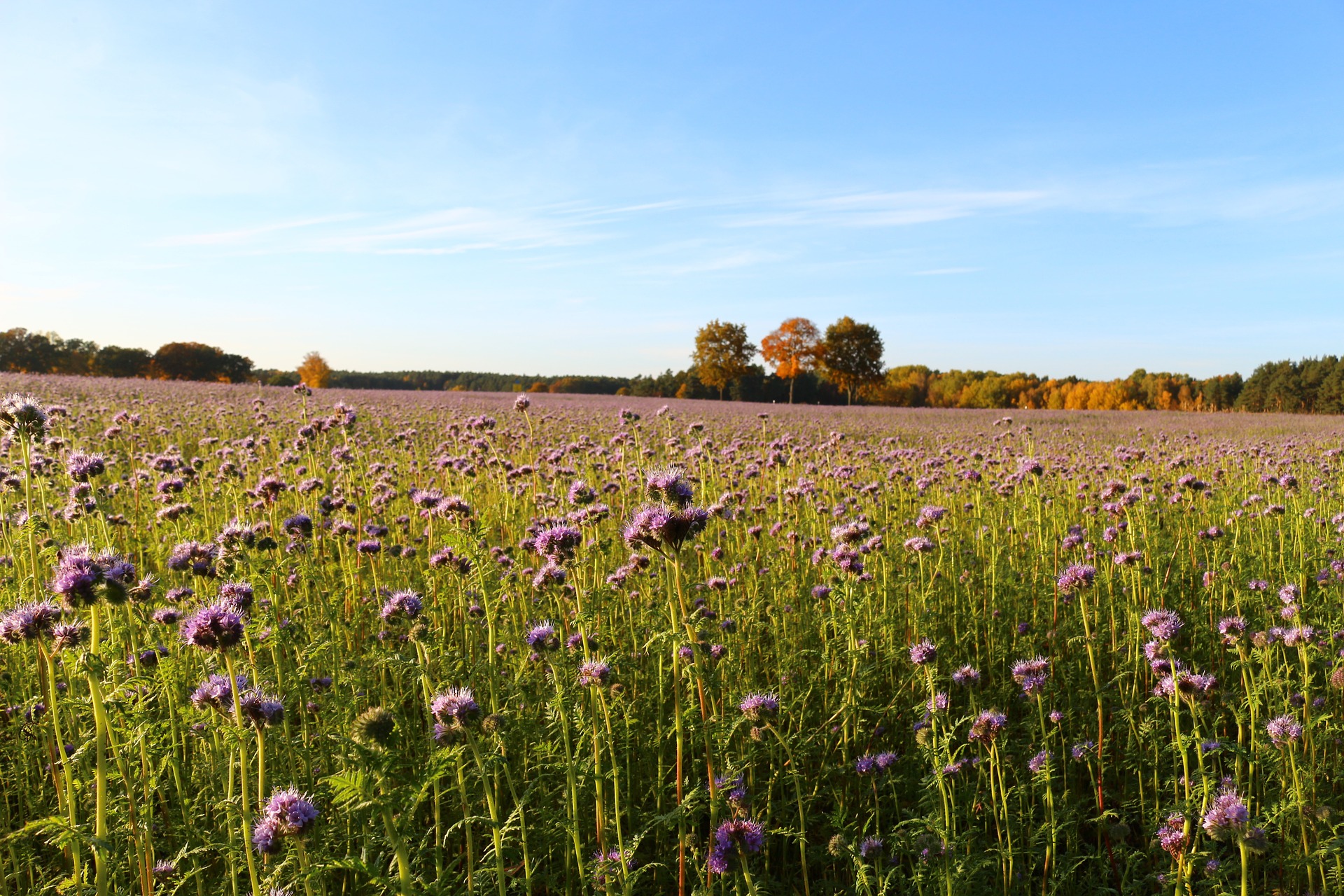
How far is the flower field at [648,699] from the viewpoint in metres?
2.46

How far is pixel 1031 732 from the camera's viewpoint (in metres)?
3.72

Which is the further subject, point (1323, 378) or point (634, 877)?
point (1323, 378)

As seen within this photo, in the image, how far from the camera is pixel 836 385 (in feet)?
271

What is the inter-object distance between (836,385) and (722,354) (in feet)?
57.5

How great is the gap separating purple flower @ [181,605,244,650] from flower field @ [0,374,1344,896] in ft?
0.05

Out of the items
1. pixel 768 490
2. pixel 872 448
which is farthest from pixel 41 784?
pixel 872 448

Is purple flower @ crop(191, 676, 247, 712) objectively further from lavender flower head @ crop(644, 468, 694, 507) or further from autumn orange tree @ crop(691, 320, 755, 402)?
autumn orange tree @ crop(691, 320, 755, 402)

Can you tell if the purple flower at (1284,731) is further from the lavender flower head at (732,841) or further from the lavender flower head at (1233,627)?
the lavender flower head at (732,841)

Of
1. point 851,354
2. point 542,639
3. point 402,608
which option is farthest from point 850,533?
point 851,354

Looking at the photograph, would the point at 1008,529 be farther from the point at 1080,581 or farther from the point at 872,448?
the point at 872,448

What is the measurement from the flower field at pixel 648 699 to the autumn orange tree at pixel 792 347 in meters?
64.7

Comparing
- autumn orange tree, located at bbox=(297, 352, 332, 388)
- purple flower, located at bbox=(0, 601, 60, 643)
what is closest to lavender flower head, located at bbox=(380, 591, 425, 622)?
purple flower, located at bbox=(0, 601, 60, 643)

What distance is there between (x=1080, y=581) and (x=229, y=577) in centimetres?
483

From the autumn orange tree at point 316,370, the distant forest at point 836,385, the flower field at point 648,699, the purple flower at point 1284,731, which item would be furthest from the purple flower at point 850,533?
the autumn orange tree at point 316,370
